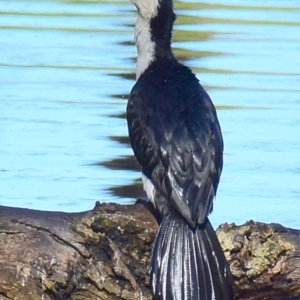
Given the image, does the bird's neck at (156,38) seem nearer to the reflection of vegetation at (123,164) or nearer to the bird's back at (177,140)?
the bird's back at (177,140)

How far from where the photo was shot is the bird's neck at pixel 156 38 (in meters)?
7.24

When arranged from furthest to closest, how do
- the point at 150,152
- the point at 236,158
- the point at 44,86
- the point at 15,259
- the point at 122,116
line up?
the point at 44,86, the point at 122,116, the point at 236,158, the point at 150,152, the point at 15,259

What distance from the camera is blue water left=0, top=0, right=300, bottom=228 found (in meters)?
8.87

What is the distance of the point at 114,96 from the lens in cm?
1109

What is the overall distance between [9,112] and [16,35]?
3.14 metres

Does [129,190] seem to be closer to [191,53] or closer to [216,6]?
[191,53]

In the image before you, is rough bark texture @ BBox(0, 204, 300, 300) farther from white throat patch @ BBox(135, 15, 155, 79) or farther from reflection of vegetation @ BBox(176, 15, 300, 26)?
reflection of vegetation @ BBox(176, 15, 300, 26)

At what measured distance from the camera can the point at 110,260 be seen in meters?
6.09

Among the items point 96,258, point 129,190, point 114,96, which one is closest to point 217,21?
point 114,96

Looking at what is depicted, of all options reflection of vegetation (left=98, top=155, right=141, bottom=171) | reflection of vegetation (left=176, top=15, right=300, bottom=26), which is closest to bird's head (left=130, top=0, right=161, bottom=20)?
reflection of vegetation (left=98, top=155, right=141, bottom=171)

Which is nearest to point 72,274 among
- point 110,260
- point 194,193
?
point 110,260

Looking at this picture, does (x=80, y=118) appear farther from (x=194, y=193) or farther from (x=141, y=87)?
(x=194, y=193)

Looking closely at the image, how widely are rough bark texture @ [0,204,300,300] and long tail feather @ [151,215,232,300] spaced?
10 centimetres

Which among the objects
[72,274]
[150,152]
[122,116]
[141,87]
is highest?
[122,116]
